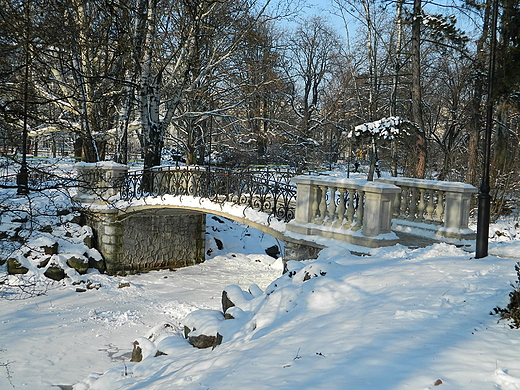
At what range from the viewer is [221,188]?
36.9ft

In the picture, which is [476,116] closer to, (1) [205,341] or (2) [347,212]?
(2) [347,212]

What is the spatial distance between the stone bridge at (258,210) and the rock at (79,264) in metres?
0.84

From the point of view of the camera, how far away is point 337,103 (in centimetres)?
2656

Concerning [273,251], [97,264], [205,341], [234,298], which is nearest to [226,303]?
[234,298]

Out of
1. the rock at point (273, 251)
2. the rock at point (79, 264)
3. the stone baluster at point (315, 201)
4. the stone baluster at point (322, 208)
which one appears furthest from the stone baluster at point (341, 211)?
the rock at point (273, 251)

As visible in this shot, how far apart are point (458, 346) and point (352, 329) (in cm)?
88

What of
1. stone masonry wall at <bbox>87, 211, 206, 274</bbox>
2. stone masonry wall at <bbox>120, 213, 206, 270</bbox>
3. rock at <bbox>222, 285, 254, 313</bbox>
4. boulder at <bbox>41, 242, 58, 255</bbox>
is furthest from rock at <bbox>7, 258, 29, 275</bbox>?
rock at <bbox>222, 285, 254, 313</bbox>

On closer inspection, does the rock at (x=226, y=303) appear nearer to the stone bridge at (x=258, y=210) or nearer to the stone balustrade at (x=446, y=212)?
the stone bridge at (x=258, y=210)

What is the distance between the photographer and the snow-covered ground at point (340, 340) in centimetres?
329

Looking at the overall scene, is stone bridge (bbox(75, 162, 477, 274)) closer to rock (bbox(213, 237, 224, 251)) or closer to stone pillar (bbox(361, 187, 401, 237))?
stone pillar (bbox(361, 187, 401, 237))

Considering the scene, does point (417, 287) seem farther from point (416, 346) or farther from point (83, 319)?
point (83, 319)

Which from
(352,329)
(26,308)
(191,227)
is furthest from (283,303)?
(191,227)

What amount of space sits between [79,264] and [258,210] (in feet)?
21.0

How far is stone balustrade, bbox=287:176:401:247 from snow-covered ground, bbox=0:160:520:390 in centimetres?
38
